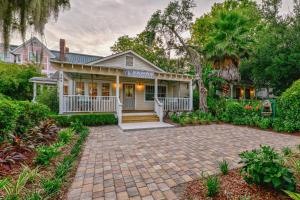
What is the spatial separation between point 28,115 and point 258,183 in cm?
645

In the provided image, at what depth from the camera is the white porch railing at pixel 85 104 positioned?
9.03m

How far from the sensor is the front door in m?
13.1

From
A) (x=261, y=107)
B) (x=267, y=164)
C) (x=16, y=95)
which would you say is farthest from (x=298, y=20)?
(x=16, y=95)

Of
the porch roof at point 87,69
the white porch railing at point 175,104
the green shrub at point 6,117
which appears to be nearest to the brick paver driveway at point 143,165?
the green shrub at point 6,117

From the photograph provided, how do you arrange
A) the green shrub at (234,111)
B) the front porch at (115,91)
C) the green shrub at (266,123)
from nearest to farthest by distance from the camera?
the green shrub at (266,123) < the front porch at (115,91) < the green shrub at (234,111)

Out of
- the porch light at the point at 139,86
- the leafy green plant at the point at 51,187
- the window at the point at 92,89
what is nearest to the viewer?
the leafy green plant at the point at 51,187

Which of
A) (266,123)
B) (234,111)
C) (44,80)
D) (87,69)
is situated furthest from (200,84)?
(44,80)

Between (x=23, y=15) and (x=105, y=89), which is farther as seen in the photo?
(x=105, y=89)

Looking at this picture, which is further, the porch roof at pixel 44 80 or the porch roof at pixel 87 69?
the porch roof at pixel 44 80

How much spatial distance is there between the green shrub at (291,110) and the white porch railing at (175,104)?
219 inches

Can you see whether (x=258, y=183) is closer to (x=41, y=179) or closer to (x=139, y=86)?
(x=41, y=179)

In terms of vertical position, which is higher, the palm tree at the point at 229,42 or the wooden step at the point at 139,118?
the palm tree at the point at 229,42

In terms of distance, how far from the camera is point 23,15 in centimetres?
397

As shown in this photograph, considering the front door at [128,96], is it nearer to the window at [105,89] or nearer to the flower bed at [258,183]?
the window at [105,89]
